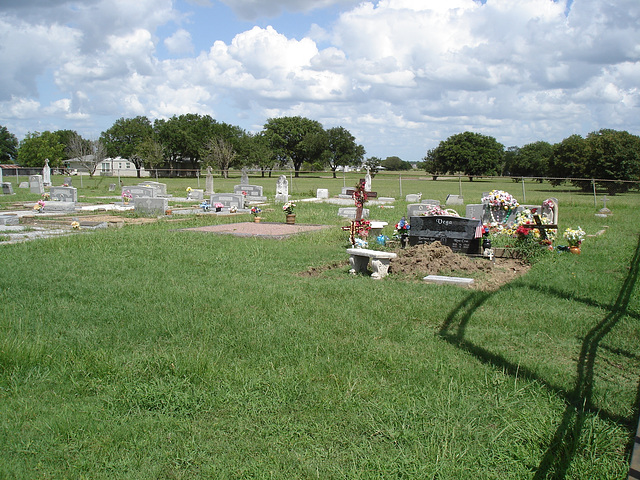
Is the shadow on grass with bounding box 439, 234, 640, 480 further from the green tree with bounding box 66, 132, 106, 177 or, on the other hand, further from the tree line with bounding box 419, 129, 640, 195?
the green tree with bounding box 66, 132, 106, 177

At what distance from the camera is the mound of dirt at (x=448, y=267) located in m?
8.52

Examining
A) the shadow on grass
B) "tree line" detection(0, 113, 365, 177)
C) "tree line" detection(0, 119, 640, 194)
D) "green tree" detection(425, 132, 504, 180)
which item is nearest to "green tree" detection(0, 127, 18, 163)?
"tree line" detection(0, 119, 640, 194)

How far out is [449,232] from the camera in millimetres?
10727

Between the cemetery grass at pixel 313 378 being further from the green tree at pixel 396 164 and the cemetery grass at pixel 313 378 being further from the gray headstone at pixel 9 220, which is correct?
the green tree at pixel 396 164

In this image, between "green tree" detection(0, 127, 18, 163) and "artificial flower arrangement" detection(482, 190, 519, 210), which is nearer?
"artificial flower arrangement" detection(482, 190, 519, 210)

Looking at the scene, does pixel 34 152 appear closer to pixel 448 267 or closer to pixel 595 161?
pixel 595 161

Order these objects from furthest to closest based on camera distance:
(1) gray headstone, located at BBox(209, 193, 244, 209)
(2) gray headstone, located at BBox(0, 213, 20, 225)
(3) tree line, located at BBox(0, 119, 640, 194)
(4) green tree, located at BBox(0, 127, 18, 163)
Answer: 1. (4) green tree, located at BBox(0, 127, 18, 163)
2. (3) tree line, located at BBox(0, 119, 640, 194)
3. (1) gray headstone, located at BBox(209, 193, 244, 209)
4. (2) gray headstone, located at BBox(0, 213, 20, 225)

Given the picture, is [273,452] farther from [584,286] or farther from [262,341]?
[584,286]

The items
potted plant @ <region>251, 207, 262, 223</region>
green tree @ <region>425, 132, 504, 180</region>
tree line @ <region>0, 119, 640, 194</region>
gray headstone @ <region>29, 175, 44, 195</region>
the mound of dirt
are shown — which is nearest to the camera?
the mound of dirt

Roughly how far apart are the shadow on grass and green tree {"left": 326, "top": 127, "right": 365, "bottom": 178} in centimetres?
9474

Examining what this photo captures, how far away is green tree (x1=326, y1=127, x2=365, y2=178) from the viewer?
101 metres

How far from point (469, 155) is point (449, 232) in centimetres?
7534

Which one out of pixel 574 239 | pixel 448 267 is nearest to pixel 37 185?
pixel 448 267

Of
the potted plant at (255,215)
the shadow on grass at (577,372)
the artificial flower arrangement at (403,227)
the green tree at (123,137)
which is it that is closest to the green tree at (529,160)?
the green tree at (123,137)
